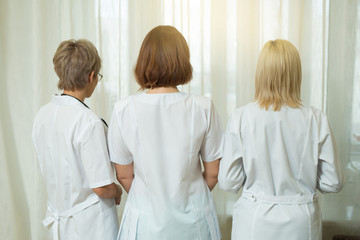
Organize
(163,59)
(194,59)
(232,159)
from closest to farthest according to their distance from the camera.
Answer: (163,59) → (232,159) → (194,59)

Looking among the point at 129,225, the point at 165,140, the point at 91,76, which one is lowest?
the point at 129,225

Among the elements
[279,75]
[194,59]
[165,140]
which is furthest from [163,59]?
[194,59]

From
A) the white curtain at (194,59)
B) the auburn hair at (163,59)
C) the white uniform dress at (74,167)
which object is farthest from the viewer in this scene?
the white curtain at (194,59)

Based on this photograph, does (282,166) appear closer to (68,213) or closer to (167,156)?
(167,156)

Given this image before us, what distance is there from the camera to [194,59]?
2.13 m

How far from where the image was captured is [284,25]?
6.68 feet

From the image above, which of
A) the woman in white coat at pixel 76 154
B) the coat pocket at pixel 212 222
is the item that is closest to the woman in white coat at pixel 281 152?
the coat pocket at pixel 212 222

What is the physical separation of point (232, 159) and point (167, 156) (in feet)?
0.85

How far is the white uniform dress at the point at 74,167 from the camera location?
1.40 metres

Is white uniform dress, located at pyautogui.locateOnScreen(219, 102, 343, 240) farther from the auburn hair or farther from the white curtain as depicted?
the white curtain

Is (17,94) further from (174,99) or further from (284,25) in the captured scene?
(284,25)

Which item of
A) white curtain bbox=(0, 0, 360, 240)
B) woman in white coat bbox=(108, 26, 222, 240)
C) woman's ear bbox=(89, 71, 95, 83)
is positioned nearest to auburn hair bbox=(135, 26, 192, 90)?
woman in white coat bbox=(108, 26, 222, 240)

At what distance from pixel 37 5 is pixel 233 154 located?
163cm

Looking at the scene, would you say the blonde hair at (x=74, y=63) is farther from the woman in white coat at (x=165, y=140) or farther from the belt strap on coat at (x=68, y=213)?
the belt strap on coat at (x=68, y=213)
